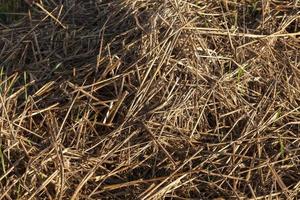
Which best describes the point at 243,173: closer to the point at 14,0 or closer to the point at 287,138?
the point at 287,138

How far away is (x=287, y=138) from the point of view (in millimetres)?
2473

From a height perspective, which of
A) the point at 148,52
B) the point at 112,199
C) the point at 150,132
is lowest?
the point at 112,199

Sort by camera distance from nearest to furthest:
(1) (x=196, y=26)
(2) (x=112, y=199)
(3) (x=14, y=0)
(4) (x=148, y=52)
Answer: (2) (x=112, y=199) → (4) (x=148, y=52) → (1) (x=196, y=26) → (3) (x=14, y=0)

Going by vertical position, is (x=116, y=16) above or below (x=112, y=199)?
above

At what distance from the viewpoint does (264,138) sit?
2.43 metres

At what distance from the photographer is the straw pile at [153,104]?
7.55ft

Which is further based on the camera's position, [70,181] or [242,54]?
[242,54]

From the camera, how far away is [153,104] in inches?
98.8

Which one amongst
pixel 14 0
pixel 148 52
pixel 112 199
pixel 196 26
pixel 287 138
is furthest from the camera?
pixel 14 0

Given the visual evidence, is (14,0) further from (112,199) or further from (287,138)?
(287,138)

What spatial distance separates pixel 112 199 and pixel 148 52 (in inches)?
29.2

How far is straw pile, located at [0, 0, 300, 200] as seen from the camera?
7.55 feet

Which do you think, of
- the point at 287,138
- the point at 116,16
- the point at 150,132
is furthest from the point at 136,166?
the point at 116,16

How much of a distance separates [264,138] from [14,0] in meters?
1.80
